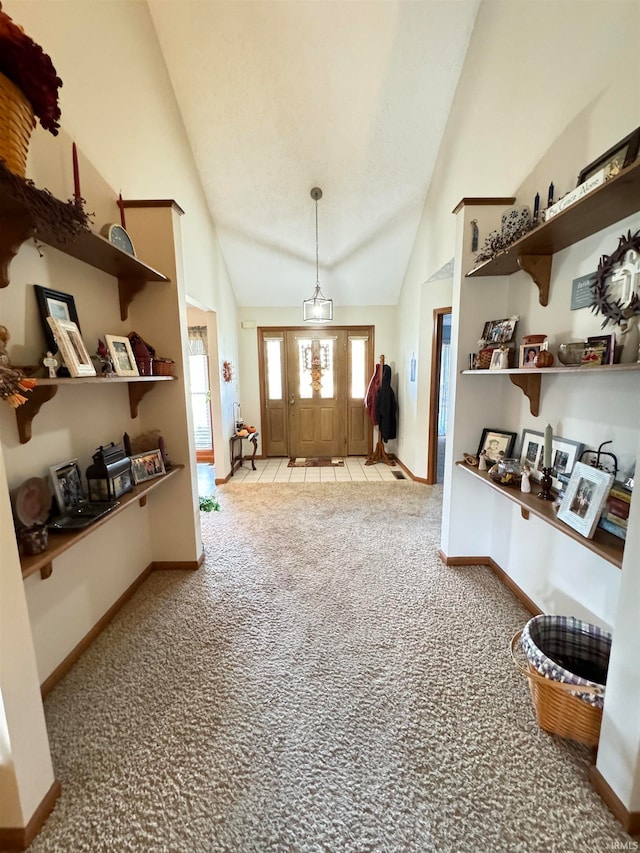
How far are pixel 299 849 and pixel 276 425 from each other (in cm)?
463

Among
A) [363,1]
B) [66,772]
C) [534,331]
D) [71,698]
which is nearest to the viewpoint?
[66,772]

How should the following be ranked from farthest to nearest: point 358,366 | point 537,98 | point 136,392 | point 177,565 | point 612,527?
point 358,366, point 177,565, point 136,392, point 537,98, point 612,527

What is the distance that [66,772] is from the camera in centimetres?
119

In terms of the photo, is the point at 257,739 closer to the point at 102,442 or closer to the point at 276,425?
the point at 102,442

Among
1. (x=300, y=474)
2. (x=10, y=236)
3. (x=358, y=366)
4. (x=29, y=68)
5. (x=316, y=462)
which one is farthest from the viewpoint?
(x=358, y=366)

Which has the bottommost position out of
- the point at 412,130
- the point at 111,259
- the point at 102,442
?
the point at 102,442

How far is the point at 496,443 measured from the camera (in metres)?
2.16

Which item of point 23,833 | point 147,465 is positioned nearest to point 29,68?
point 147,465

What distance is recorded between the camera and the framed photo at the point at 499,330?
1.97 meters

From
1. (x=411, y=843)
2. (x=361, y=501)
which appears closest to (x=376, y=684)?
(x=411, y=843)

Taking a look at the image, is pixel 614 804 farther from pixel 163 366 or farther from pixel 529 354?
pixel 163 366

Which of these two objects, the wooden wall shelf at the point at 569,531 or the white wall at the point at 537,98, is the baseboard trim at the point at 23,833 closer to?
the wooden wall shelf at the point at 569,531

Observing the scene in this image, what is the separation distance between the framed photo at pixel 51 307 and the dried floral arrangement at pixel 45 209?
0.70ft

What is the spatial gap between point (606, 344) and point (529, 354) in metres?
0.42
